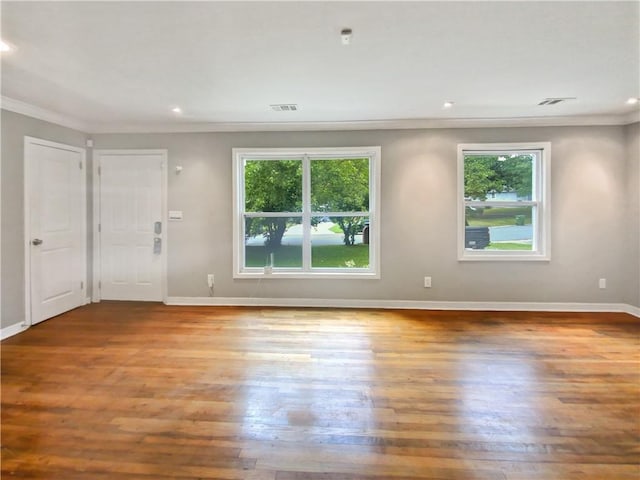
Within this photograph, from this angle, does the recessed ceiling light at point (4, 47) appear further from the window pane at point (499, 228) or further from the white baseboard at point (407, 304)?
the window pane at point (499, 228)

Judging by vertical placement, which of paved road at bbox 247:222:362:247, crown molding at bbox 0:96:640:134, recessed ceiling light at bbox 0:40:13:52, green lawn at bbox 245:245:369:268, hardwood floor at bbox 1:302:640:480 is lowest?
hardwood floor at bbox 1:302:640:480

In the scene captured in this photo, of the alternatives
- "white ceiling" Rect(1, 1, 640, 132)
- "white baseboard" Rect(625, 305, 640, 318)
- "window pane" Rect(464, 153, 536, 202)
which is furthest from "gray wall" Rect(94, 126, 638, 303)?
"white ceiling" Rect(1, 1, 640, 132)

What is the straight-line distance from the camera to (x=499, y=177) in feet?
15.1

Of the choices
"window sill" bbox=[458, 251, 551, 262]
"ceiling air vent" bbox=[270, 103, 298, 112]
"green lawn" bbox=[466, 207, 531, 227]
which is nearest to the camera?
"ceiling air vent" bbox=[270, 103, 298, 112]

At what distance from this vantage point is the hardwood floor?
1.79m

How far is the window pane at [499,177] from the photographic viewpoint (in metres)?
4.57

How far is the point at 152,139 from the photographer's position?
4.79m

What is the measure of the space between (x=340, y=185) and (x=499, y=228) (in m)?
2.17

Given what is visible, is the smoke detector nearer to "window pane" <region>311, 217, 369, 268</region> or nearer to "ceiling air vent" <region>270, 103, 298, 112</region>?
"ceiling air vent" <region>270, 103, 298, 112</region>

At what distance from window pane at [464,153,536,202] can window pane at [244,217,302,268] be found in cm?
234

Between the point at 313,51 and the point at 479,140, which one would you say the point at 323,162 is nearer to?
the point at 479,140

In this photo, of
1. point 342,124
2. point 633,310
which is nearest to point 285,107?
point 342,124

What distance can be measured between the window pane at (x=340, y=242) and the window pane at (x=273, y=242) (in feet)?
0.77

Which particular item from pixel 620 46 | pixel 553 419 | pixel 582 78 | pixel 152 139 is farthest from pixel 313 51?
pixel 152 139
